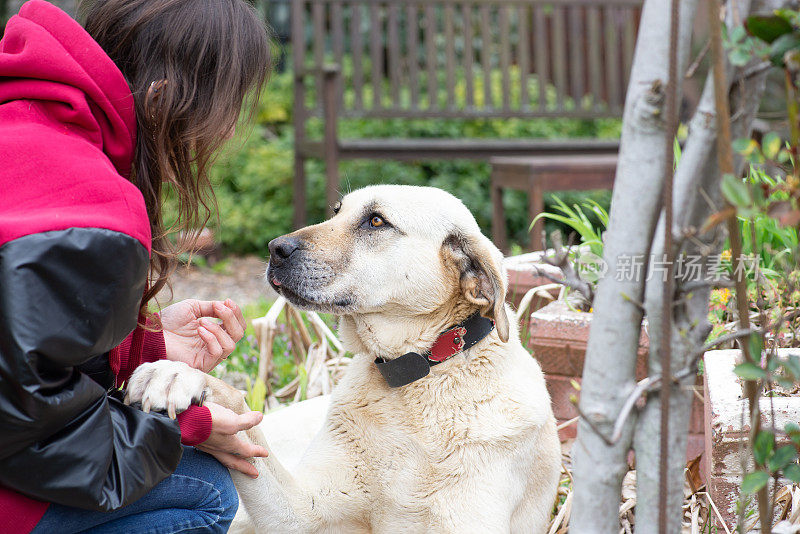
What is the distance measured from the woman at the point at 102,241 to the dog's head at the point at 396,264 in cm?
31

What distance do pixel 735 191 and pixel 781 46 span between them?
0.21 m

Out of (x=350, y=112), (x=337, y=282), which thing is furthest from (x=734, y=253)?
(x=350, y=112)

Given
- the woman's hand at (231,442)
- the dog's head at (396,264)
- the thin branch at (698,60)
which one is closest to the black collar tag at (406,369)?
the dog's head at (396,264)

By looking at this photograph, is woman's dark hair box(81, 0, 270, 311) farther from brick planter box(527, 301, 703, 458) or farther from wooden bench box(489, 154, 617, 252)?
wooden bench box(489, 154, 617, 252)

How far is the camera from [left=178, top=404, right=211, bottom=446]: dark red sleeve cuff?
1.69m

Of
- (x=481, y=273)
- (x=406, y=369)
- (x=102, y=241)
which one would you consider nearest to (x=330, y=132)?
(x=481, y=273)

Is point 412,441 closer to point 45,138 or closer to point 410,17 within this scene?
point 45,138

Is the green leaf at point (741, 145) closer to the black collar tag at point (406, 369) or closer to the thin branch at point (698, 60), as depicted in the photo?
the thin branch at point (698, 60)

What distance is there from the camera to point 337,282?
223 centimetres

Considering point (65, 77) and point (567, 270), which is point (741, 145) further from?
point (65, 77)

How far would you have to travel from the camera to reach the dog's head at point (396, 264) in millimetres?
2213

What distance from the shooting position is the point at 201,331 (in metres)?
2.12

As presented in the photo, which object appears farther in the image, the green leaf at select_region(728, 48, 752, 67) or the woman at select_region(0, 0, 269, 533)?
the woman at select_region(0, 0, 269, 533)

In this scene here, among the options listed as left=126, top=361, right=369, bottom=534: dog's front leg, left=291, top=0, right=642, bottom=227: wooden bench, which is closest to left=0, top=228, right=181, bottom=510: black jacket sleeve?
left=126, top=361, right=369, bottom=534: dog's front leg
